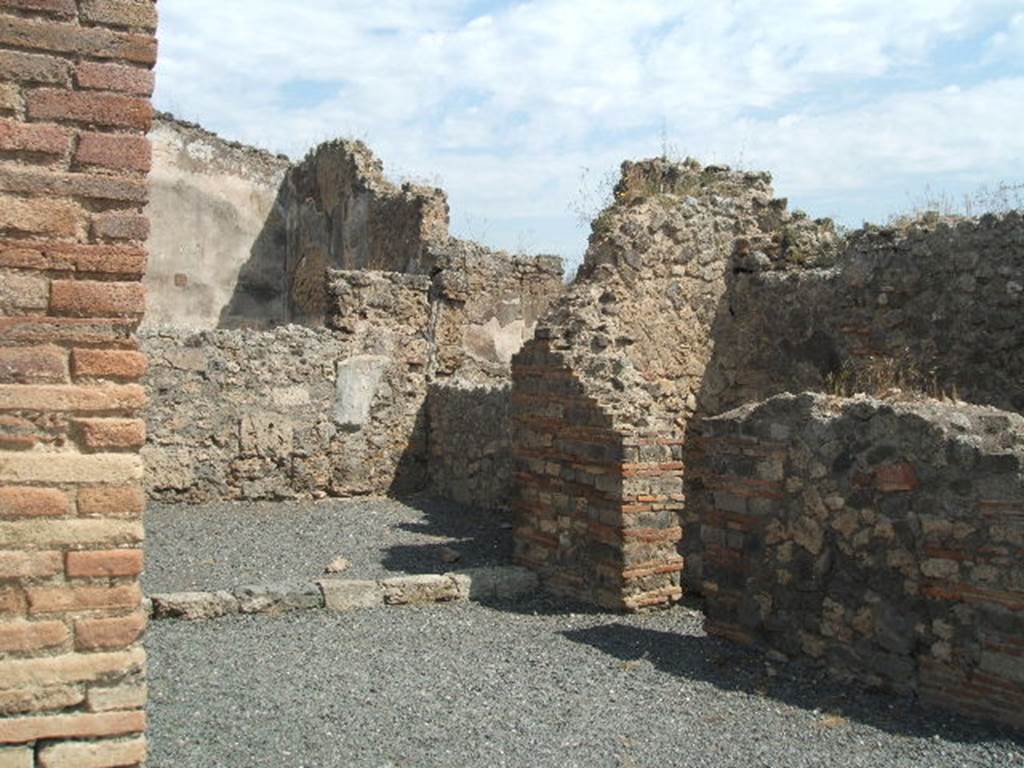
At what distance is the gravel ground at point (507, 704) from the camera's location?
4.07 meters

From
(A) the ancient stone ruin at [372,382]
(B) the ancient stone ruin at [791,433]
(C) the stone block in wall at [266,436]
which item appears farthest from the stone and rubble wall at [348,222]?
(B) the ancient stone ruin at [791,433]

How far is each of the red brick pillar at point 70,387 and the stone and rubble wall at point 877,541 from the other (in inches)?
131

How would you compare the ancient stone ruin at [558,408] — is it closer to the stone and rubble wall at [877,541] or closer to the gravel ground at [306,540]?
the stone and rubble wall at [877,541]

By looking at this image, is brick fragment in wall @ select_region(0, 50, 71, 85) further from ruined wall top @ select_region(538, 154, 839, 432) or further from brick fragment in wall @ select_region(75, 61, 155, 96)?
ruined wall top @ select_region(538, 154, 839, 432)

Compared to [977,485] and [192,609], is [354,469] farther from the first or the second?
[977,485]

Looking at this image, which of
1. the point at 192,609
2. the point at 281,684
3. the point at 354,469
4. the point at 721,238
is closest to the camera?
the point at 281,684

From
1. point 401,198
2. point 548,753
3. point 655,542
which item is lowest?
point 548,753

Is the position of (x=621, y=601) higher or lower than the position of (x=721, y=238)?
lower

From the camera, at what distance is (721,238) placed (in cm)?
927

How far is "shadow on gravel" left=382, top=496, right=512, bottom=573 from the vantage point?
777cm

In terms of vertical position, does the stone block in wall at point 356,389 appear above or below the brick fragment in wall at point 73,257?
below

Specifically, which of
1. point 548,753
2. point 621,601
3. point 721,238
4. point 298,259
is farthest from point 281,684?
point 298,259

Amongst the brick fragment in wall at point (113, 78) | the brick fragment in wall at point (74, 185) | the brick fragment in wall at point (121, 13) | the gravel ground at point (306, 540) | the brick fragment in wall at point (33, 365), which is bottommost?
the gravel ground at point (306, 540)

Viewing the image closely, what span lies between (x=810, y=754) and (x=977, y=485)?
1.35 meters
